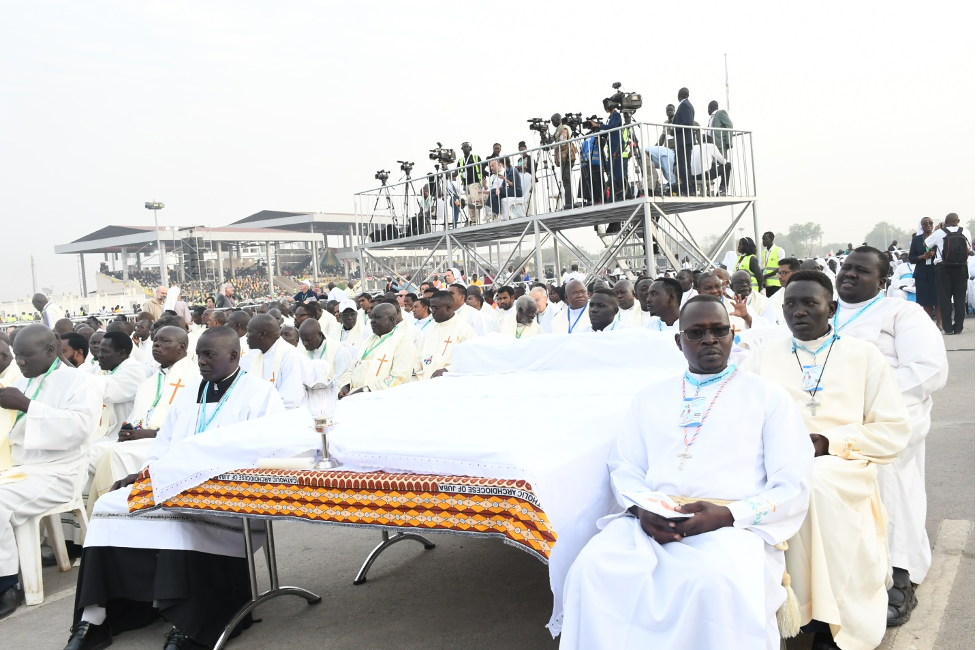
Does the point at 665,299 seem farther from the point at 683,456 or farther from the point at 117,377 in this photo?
the point at 117,377

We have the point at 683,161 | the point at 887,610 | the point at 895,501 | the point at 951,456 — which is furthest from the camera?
the point at 683,161

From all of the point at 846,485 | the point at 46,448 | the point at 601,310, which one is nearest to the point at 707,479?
the point at 846,485

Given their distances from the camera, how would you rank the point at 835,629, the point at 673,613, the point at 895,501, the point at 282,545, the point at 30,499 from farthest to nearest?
the point at 282,545 < the point at 30,499 < the point at 895,501 < the point at 835,629 < the point at 673,613

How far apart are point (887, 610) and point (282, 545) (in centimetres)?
395

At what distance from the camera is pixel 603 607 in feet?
9.30

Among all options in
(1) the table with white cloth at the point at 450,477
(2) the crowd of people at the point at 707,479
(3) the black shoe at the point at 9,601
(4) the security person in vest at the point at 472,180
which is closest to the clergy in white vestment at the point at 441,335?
(2) the crowd of people at the point at 707,479

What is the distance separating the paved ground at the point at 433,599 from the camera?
3941 mm

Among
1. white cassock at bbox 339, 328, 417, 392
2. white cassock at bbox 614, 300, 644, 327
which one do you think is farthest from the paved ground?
white cassock at bbox 614, 300, 644, 327

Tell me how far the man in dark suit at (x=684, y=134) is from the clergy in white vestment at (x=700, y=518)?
398 inches

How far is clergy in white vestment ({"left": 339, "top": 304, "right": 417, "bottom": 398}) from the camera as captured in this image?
848cm

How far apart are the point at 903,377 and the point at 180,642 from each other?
4.14 meters

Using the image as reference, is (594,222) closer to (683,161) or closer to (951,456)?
(683,161)

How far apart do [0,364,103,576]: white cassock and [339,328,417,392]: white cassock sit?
3217 millimetres

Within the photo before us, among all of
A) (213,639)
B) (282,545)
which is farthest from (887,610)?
(282,545)
